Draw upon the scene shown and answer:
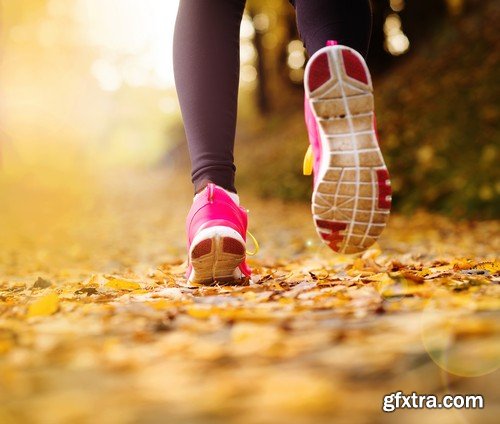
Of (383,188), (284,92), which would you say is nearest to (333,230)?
(383,188)

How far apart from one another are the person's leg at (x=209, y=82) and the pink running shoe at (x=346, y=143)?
0.34 meters

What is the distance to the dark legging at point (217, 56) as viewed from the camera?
1.85 m

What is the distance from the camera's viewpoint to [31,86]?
15.1 m

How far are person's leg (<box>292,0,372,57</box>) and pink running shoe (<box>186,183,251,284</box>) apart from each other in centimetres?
56

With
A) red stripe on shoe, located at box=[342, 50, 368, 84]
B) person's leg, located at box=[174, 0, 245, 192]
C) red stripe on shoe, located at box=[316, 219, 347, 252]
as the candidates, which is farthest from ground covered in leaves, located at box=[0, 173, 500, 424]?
red stripe on shoe, located at box=[342, 50, 368, 84]

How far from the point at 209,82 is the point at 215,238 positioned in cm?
51

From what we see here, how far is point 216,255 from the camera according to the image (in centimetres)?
177

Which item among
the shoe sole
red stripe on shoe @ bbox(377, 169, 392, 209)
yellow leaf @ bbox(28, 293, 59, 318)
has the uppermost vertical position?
red stripe on shoe @ bbox(377, 169, 392, 209)

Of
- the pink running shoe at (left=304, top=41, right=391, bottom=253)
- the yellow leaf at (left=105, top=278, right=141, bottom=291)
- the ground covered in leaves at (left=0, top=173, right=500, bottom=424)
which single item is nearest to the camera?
the ground covered in leaves at (left=0, top=173, right=500, bottom=424)

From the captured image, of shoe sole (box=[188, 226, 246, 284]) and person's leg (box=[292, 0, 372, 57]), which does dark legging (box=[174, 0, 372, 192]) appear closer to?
person's leg (box=[292, 0, 372, 57])

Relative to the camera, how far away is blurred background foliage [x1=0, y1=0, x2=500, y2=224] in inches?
239

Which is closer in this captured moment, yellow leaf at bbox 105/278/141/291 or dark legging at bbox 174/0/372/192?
dark legging at bbox 174/0/372/192

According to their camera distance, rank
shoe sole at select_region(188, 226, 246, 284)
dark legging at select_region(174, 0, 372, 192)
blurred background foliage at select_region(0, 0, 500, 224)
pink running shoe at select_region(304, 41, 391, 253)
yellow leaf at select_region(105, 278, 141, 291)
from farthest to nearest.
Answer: blurred background foliage at select_region(0, 0, 500, 224) < yellow leaf at select_region(105, 278, 141, 291) < dark legging at select_region(174, 0, 372, 192) < shoe sole at select_region(188, 226, 246, 284) < pink running shoe at select_region(304, 41, 391, 253)

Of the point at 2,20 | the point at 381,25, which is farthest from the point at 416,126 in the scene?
→ the point at 2,20
